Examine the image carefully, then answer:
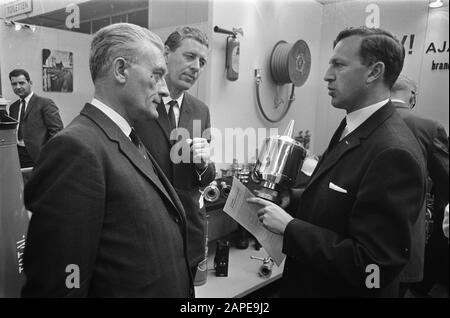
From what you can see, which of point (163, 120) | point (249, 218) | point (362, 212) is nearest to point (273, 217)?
point (249, 218)

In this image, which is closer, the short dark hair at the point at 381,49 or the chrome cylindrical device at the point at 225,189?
the short dark hair at the point at 381,49

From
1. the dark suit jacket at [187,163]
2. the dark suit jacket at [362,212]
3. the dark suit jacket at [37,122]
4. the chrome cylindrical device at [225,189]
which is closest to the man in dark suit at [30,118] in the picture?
the dark suit jacket at [37,122]

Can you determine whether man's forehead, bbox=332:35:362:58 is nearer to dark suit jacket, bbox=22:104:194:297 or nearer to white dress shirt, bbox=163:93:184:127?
dark suit jacket, bbox=22:104:194:297

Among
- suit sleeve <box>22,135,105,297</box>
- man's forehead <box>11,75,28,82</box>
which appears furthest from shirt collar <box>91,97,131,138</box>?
man's forehead <box>11,75,28,82</box>

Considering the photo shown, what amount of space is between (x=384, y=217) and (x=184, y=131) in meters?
0.83

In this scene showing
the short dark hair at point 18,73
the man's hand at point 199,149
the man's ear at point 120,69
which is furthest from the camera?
the short dark hair at point 18,73

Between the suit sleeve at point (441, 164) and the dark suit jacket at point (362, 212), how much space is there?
0.12 metres

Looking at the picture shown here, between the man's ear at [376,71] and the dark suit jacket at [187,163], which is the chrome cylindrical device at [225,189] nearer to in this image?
the dark suit jacket at [187,163]

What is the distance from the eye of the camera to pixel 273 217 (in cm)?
88

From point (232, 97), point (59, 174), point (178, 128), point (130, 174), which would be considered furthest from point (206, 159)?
point (232, 97)

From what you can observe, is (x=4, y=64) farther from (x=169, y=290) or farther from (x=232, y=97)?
(x=232, y=97)

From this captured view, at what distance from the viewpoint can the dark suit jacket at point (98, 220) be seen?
61 centimetres

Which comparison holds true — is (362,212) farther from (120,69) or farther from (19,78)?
(19,78)

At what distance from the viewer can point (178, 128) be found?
1285mm
